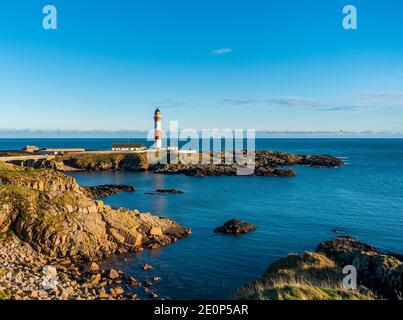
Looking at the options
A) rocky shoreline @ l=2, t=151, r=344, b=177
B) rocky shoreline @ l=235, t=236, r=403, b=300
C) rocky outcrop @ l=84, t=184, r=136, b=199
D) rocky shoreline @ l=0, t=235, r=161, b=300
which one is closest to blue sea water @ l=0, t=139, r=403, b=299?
rocky shoreline @ l=0, t=235, r=161, b=300

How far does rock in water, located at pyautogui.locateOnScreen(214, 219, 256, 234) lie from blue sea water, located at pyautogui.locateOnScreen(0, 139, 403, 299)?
1259 mm

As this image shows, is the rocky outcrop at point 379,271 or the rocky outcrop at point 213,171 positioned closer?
the rocky outcrop at point 379,271

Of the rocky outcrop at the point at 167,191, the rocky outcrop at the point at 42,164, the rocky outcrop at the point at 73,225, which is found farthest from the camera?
the rocky outcrop at the point at 42,164

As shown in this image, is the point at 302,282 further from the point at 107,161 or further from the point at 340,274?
the point at 107,161

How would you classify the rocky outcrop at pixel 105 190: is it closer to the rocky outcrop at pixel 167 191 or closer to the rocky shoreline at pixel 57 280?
the rocky outcrop at pixel 167 191

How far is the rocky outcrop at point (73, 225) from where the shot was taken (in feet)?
101

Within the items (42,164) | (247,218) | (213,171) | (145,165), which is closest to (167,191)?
(247,218)

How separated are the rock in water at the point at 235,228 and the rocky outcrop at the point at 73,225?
402cm

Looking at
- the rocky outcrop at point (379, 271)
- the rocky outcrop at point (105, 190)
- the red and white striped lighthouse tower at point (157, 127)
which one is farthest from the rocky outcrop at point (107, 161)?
the rocky outcrop at point (379, 271)

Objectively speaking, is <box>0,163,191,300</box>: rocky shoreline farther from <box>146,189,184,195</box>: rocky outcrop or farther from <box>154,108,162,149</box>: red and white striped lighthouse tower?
<box>154,108,162,149</box>: red and white striped lighthouse tower

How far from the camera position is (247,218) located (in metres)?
45.9

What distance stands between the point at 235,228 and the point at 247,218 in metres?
6.94

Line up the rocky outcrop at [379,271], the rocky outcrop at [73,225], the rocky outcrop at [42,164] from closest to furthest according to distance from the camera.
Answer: the rocky outcrop at [379,271] < the rocky outcrop at [73,225] < the rocky outcrop at [42,164]
